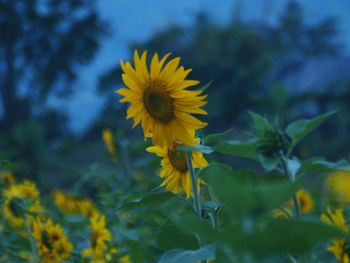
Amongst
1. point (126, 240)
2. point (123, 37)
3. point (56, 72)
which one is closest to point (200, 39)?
point (123, 37)

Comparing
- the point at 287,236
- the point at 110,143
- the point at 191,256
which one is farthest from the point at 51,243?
the point at 110,143

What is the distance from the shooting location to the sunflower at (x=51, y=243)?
4.15 feet

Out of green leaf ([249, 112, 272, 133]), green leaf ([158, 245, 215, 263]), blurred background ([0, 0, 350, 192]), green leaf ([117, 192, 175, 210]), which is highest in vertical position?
blurred background ([0, 0, 350, 192])

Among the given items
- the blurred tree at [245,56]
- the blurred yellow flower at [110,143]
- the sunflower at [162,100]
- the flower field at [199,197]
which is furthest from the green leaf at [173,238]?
the blurred tree at [245,56]

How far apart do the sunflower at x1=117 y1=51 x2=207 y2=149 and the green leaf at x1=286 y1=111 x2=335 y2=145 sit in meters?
0.14

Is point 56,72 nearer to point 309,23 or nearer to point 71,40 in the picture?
point 71,40

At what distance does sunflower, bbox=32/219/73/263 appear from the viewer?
126cm

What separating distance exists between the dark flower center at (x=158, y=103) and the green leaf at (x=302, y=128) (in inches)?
8.2

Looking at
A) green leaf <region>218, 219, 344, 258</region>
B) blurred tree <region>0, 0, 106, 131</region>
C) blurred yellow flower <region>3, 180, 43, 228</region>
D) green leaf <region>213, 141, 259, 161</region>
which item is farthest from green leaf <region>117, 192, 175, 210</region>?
blurred tree <region>0, 0, 106, 131</region>

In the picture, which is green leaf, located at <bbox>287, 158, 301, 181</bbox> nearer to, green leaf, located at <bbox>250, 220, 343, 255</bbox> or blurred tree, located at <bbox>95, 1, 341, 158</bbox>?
green leaf, located at <bbox>250, 220, 343, 255</bbox>

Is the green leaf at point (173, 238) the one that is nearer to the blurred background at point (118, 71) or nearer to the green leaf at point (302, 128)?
the green leaf at point (302, 128)

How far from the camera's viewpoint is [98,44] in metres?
15.8

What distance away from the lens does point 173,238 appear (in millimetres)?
917

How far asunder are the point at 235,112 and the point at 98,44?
4.80m
